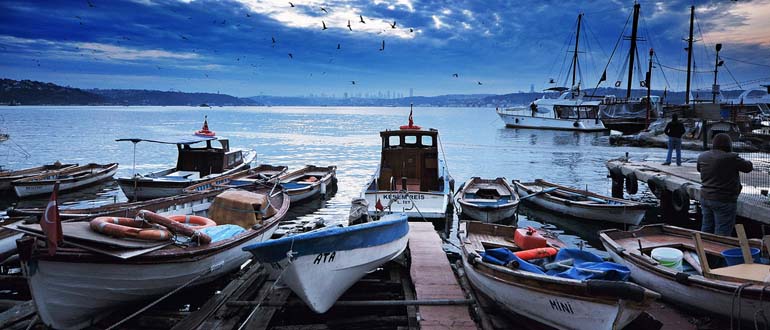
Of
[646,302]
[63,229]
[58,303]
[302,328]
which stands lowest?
[302,328]

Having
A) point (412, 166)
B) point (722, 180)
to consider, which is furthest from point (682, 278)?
point (412, 166)

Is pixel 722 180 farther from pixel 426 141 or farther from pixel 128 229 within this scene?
pixel 128 229

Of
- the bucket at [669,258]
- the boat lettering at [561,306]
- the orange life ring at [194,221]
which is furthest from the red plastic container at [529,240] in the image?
the orange life ring at [194,221]

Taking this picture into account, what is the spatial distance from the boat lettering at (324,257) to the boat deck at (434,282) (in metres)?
1.64

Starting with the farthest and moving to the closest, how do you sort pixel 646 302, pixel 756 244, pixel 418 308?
pixel 756 244
pixel 418 308
pixel 646 302

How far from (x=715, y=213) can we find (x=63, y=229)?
1223 cm

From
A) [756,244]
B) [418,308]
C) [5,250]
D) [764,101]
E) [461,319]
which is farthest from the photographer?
[764,101]

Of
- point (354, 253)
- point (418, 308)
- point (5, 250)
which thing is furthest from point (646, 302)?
point (5, 250)

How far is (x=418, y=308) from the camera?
290 inches

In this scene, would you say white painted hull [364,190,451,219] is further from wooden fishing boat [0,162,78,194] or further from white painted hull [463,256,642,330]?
wooden fishing boat [0,162,78,194]

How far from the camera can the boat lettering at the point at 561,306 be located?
6142 millimetres

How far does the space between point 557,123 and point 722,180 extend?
6846 cm

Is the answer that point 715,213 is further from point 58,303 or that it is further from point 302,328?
point 58,303

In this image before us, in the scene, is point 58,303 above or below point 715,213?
below
